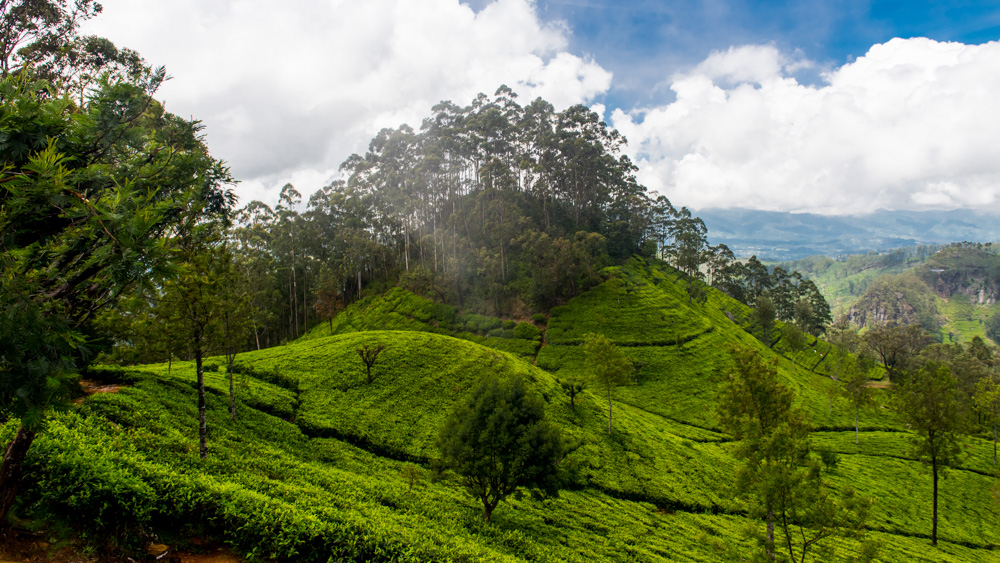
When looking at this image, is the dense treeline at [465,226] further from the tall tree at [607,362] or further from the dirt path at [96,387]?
the dirt path at [96,387]

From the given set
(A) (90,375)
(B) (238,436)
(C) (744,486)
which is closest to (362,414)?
(B) (238,436)

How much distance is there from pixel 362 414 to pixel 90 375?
1328 cm

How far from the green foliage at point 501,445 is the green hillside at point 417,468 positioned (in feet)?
5.21

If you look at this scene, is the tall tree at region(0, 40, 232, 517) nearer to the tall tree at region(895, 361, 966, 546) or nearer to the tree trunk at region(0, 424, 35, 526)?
the tree trunk at region(0, 424, 35, 526)

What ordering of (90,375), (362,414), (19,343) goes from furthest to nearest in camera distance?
(362,414)
(90,375)
(19,343)

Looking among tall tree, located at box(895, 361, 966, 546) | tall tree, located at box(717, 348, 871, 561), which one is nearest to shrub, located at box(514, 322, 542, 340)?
tall tree, located at box(717, 348, 871, 561)

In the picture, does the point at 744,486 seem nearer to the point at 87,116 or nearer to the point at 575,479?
the point at 575,479

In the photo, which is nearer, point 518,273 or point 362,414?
point 362,414

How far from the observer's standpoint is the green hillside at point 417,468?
27.6 ft

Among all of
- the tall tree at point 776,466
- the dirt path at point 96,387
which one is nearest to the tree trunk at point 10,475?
the dirt path at point 96,387

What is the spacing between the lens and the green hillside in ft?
27.6

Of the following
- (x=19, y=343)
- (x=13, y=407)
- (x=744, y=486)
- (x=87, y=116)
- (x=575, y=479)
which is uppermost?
(x=87, y=116)

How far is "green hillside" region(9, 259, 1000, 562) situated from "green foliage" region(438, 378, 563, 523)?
1.59 meters

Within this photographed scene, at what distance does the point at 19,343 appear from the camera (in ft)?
18.1
